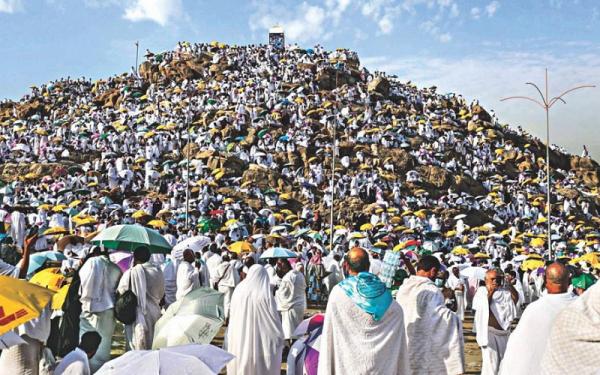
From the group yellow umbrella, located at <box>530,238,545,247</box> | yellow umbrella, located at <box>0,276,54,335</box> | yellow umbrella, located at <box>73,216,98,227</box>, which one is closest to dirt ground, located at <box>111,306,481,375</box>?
yellow umbrella, located at <box>0,276,54,335</box>

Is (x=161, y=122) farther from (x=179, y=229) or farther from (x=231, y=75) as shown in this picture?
(x=179, y=229)

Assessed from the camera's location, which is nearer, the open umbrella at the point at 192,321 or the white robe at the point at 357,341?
the white robe at the point at 357,341

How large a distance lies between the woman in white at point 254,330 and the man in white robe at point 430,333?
6.37 ft

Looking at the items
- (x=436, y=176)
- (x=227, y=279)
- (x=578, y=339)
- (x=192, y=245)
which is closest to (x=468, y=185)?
(x=436, y=176)

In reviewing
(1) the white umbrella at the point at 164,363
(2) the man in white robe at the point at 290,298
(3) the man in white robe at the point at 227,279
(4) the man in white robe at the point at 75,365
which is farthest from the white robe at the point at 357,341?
(3) the man in white robe at the point at 227,279

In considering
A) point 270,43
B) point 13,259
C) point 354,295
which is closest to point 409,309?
point 354,295

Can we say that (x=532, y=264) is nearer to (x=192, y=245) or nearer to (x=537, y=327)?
(x=192, y=245)

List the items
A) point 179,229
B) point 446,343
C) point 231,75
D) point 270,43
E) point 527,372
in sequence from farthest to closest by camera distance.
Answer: point 270,43
point 231,75
point 179,229
point 446,343
point 527,372

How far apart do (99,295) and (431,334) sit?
3.67m

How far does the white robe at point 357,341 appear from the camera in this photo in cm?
434

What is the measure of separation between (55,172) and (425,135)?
2344 centimetres

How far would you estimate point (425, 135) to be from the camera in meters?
41.6

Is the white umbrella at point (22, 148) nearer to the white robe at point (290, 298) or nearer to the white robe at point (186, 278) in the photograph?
the white robe at point (186, 278)

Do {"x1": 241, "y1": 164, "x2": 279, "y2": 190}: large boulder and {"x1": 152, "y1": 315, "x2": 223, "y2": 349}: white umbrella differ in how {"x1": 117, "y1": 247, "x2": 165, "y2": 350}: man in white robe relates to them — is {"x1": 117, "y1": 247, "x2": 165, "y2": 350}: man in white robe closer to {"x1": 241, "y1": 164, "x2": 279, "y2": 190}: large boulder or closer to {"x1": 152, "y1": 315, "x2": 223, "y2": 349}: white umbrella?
{"x1": 152, "y1": 315, "x2": 223, "y2": 349}: white umbrella
